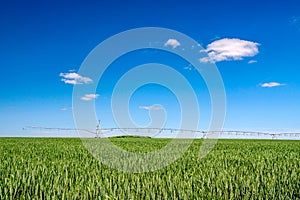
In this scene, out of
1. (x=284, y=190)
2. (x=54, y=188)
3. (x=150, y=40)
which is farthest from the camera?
(x=150, y=40)

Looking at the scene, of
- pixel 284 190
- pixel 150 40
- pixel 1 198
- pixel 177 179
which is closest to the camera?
pixel 1 198

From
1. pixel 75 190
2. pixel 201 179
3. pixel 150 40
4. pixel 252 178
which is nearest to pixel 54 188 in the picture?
pixel 75 190

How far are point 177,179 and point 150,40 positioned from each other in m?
11.4

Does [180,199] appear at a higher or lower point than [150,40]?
lower

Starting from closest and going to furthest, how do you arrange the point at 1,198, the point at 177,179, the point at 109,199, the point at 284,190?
the point at 109,199, the point at 1,198, the point at 284,190, the point at 177,179

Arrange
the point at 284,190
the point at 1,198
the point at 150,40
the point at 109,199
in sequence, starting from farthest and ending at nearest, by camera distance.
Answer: the point at 150,40, the point at 284,190, the point at 1,198, the point at 109,199

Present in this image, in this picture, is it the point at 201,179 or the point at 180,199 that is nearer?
the point at 180,199

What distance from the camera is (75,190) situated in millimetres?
6168

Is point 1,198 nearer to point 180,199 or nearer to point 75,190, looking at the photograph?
point 75,190

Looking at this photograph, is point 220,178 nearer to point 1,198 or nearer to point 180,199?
point 180,199

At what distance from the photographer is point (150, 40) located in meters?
17.8

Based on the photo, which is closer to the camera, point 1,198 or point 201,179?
point 1,198

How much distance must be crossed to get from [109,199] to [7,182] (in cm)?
247

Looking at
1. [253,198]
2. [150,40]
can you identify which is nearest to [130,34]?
[150,40]
